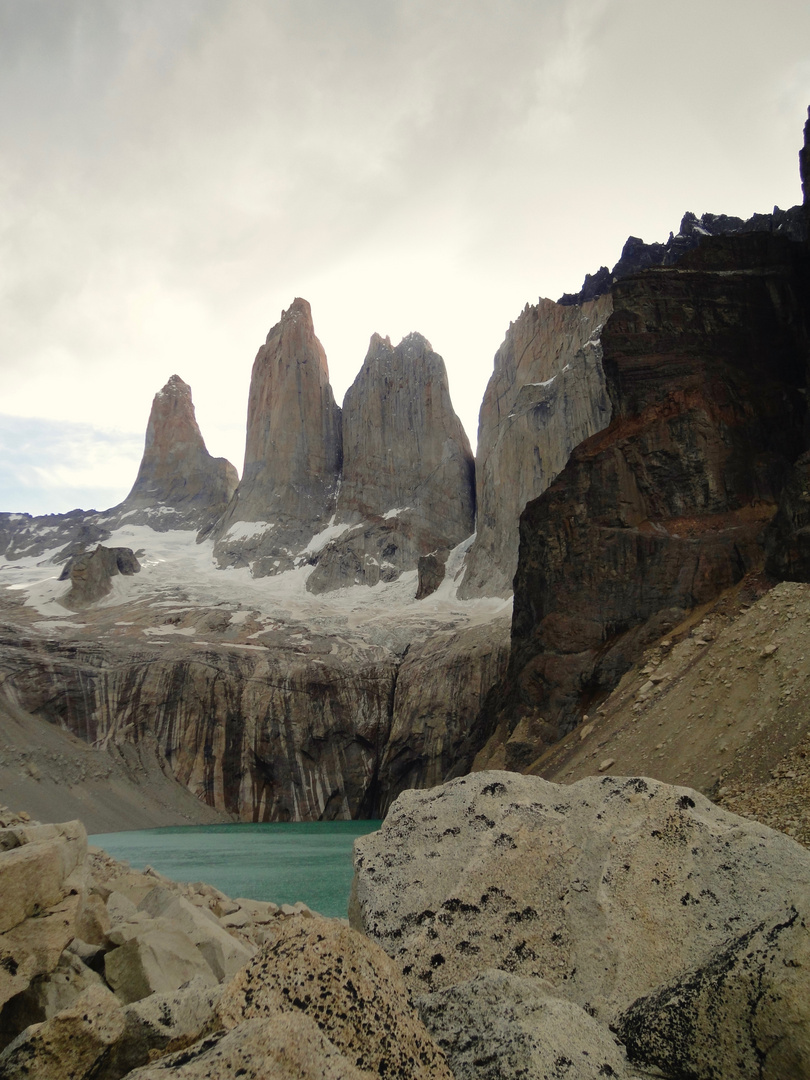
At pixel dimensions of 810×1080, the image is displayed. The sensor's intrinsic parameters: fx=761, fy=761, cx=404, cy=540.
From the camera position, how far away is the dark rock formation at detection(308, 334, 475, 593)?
97.4 m

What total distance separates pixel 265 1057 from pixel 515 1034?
154cm

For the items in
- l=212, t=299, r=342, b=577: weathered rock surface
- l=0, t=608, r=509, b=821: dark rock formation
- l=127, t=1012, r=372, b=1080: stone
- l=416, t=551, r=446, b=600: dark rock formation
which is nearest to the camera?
l=127, t=1012, r=372, b=1080: stone

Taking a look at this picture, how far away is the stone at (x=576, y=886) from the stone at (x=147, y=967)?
6.58 ft

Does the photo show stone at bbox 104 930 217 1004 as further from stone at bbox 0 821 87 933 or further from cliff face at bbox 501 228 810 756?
cliff face at bbox 501 228 810 756

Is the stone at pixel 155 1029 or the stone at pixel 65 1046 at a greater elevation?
the stone at pixel 65 1046

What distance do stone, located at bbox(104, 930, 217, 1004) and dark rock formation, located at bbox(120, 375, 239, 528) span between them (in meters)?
127

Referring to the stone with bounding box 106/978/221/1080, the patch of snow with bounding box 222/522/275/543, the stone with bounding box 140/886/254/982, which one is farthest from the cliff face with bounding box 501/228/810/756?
the patch of snow with bounding box 222/522/275/543

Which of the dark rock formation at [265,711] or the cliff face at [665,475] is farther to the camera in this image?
the dark rock formation at [265,711]

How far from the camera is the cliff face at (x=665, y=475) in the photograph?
1355 inches

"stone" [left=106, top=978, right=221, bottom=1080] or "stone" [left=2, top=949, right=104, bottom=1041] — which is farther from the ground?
"stone" [left=106, top=978, right=221, bottom=1080]

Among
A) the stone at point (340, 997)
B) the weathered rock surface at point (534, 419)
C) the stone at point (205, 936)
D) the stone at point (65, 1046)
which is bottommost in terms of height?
the stone at point (205, 936)

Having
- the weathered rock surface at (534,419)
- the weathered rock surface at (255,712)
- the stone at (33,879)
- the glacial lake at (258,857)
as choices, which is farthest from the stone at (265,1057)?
the weathered rock surface at (534,419)

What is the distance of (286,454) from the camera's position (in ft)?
371

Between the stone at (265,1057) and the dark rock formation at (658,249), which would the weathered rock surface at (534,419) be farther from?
the stone at (265,1057)
